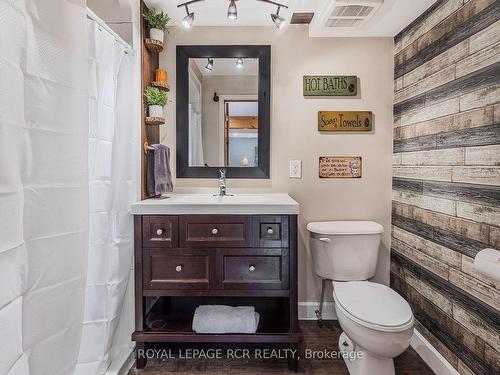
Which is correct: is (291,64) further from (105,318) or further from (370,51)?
Result: (105,318)

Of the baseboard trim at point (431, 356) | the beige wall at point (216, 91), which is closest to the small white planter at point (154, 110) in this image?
the beige wall at point (216, 91)

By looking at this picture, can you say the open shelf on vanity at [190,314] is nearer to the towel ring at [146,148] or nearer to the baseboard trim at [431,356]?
the baseboard trim at [431,356]

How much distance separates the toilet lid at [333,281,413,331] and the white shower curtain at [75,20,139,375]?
118 cm

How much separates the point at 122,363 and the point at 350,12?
2396mm

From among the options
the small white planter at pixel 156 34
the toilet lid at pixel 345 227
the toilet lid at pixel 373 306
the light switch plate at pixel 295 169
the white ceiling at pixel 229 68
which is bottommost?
the toilet lid at pixel 373 306

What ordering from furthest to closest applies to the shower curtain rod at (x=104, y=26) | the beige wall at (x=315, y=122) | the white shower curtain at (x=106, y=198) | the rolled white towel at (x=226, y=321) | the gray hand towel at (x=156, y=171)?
the beige wall at (x=315, y=122)
the gray hand towel at (x=156, y=171)
the rolled white towel at (x=226, y=321)
the white shower curtain at (x=106, y=198)
the shower curtain rod at (x=104, y=26)

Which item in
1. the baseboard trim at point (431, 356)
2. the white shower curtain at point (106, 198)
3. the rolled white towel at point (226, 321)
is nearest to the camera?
the white shower curtain at point (106, 198)

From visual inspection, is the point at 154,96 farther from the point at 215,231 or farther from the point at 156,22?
the point at 215,231

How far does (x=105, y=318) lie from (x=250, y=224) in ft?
2.85

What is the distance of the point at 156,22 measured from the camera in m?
2.09

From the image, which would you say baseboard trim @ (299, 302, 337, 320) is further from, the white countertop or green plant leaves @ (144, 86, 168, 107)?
green plant leaves @ (144, 86, 168, 107)

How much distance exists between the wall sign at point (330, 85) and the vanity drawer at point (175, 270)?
1.37m

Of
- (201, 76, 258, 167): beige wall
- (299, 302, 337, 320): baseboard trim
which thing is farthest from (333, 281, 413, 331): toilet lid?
(201, 76, 258, 167): beige wall

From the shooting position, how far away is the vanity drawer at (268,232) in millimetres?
1779
